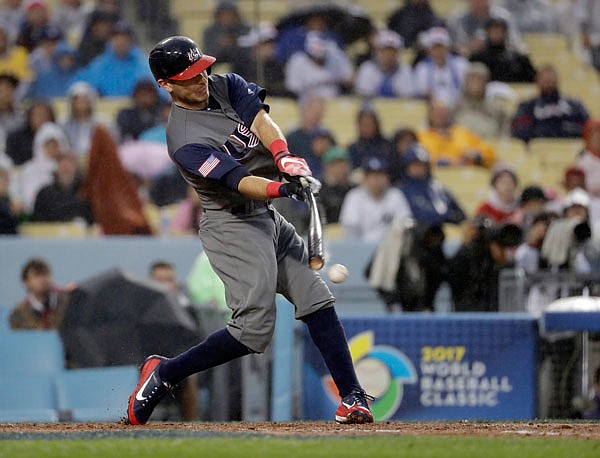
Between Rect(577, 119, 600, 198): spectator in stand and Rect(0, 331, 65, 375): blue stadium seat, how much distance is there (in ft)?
17.8

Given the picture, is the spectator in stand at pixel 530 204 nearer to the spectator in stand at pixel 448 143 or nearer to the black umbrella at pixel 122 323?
the spectator in stand at pixel 448 143

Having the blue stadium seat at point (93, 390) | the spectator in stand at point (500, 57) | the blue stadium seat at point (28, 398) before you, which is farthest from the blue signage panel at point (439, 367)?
the spectator in stand at point (500, 57)

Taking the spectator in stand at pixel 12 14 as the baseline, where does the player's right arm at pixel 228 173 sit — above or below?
below

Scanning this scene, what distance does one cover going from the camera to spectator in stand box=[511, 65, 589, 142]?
1280 centimetres

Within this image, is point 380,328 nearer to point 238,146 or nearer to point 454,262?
point 454,262

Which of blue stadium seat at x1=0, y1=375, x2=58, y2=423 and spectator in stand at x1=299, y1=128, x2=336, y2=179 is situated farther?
spectator in stand at x1=299, y1=128, x2=336, y2=179

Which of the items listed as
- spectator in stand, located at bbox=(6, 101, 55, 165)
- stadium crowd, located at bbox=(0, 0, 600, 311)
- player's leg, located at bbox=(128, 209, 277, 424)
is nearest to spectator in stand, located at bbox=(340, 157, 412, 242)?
stadium crowd, located at bbox=(0, 0, 600, 311)

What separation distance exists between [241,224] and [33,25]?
28.5ft

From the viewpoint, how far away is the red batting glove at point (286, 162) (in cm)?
500

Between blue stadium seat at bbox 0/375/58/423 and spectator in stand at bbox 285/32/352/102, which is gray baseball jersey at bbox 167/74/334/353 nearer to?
blue stadium seat at bbox 0/375/58/423

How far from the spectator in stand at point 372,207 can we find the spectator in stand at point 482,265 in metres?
1.23

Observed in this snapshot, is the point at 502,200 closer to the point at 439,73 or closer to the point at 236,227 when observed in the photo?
the point at 439,73

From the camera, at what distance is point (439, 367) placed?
8.53m

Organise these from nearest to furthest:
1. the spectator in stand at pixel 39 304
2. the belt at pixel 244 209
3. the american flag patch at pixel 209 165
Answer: the american flag patch at pixel 209 165
the belt at pixel 244 209
the spectator in stand at pixel 39 304
